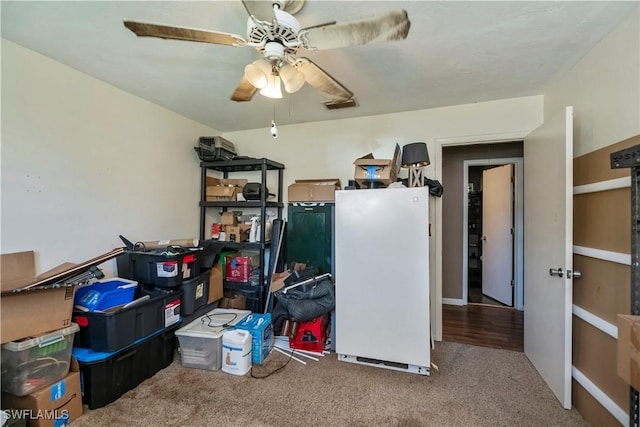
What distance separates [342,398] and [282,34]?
2.23m

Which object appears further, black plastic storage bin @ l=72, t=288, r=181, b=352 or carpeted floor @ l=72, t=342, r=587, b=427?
black plastic storage bin @ l=72, t=288, r=181, b=352

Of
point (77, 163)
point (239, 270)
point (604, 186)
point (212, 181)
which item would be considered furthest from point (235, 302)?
point (604, 186)

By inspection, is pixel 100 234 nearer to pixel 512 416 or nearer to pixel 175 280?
pixel 175 280

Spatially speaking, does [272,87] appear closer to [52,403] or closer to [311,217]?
[311,217]

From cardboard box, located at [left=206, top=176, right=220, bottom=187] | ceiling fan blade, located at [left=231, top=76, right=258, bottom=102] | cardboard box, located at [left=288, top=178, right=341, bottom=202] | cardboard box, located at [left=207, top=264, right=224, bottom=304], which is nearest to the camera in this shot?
ceiling fan blade, located at [left=231, top=76, right=258, bottom=102]

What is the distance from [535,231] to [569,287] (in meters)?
0.59

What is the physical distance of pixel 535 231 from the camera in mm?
2205

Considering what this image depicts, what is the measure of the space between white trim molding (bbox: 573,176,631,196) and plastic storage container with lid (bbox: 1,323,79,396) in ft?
10.7

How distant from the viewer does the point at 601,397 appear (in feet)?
5.22

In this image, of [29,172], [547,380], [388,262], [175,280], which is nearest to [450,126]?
[388,262]

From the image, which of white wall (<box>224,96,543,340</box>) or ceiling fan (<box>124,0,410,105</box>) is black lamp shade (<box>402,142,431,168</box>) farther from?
ceiling fan (<box>124,0,410,105</box>)

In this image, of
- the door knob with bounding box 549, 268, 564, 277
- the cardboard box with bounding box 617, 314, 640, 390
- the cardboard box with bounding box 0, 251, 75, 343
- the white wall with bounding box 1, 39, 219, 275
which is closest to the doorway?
the door knob with bounding box 549, 268, 564, 277

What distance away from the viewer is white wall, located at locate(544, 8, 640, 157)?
1448mm

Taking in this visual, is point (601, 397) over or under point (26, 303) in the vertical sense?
under
